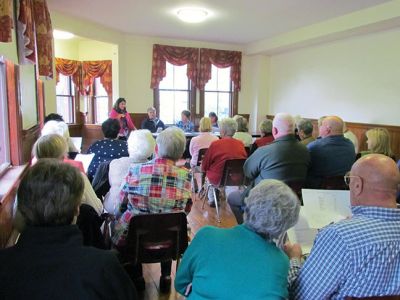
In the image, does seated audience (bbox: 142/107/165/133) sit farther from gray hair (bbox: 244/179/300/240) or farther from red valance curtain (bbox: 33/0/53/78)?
gray hair (bbox: 244/179/300/240)

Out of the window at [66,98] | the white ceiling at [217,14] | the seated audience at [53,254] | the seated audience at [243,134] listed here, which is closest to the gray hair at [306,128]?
the seated audience at [243,134]

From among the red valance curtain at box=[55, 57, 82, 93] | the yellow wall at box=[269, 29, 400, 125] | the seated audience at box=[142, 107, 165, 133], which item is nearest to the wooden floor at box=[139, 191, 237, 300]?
the seated audience at box=[142, 107, 165, 133]

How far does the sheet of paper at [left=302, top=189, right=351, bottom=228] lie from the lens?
1.73 m

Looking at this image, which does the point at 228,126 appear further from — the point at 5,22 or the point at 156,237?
the point at 5,22

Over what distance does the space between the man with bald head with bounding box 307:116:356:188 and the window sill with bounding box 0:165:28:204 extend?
7.46 feet

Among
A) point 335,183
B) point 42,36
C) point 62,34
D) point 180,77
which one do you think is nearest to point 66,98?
point 62,34

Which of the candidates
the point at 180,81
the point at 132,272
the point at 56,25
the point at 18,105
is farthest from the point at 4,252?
the point at 180,81

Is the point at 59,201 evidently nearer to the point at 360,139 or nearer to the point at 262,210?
the point at 262,210

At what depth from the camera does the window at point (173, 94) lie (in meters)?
8.29

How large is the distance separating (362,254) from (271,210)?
0.33 m

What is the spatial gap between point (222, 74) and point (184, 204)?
7136 millimetres

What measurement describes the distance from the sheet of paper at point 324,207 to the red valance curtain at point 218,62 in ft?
22.6

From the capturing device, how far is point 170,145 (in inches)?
85.0

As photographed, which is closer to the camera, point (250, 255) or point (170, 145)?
point (250, 255)
